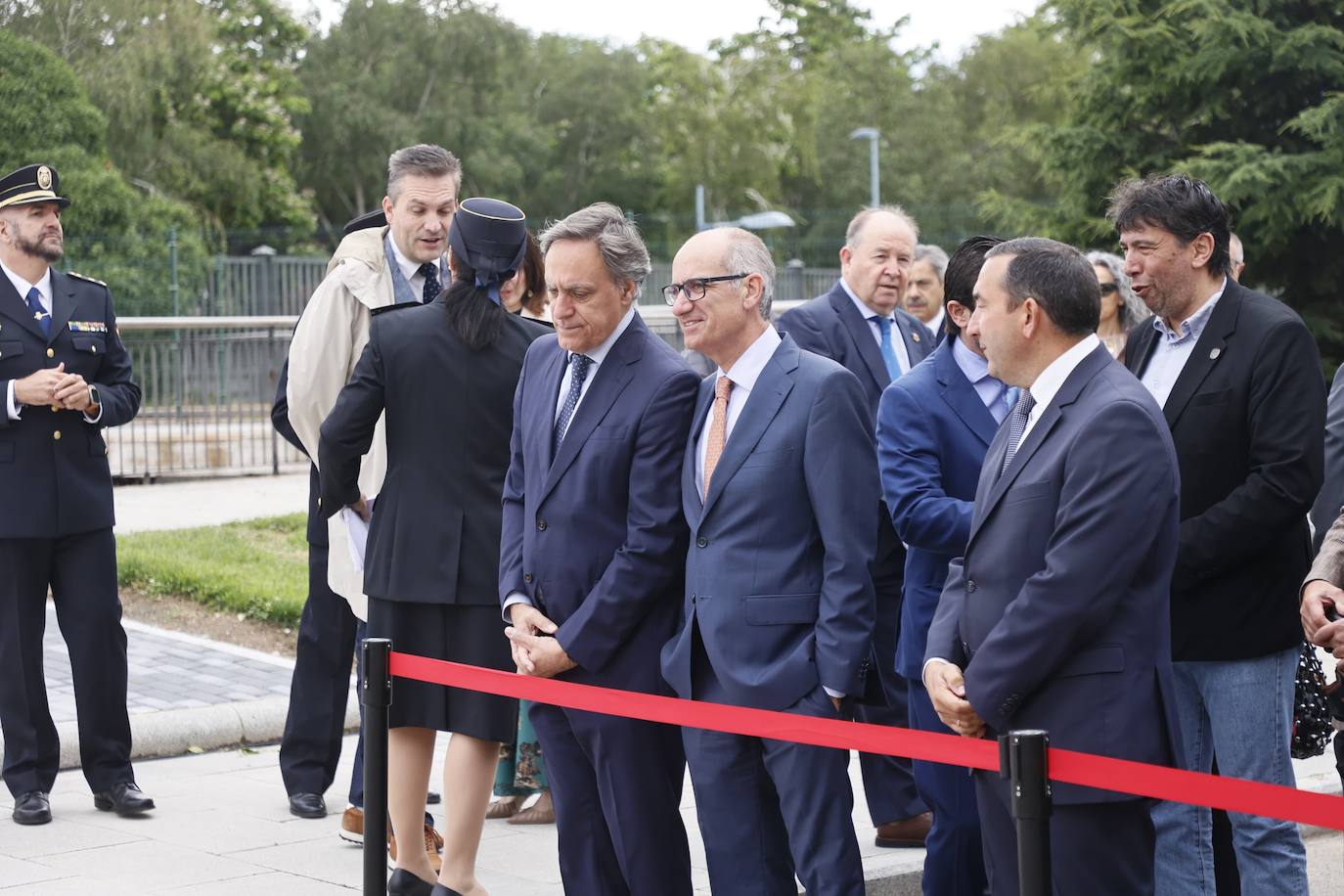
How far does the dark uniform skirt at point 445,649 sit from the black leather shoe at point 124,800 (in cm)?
169

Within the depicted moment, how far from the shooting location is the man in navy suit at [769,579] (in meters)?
4.22

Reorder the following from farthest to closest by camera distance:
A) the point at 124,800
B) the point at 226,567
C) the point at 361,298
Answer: the point at 226,567 → the point at 124,800 → the point at 361,298

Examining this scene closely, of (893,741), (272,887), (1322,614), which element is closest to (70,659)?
(272,887)

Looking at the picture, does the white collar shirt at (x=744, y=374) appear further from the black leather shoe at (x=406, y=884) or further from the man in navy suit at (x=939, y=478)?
the black leather shoe at (x=406, y=884)

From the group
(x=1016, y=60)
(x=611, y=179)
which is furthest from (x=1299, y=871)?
(x=1016, y=60)

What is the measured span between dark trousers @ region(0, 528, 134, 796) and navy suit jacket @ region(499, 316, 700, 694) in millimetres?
2526

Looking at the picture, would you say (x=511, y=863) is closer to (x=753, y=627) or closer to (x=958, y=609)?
(x=753, y=627)

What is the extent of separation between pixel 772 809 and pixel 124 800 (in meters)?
3.08

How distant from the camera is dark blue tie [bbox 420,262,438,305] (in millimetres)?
6023

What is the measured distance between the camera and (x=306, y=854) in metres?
6.00

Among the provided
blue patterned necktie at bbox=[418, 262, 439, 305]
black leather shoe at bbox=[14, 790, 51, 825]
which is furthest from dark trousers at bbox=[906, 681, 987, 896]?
black leather shoe at bbox=[14, 790, 51, 825]

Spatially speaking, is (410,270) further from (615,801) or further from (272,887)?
(615,801)

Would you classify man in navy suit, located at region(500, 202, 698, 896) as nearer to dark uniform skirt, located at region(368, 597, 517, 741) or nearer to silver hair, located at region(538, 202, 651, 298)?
silver hair, located at region(538, 202, 651, 298)

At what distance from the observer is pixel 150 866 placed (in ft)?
19.1
